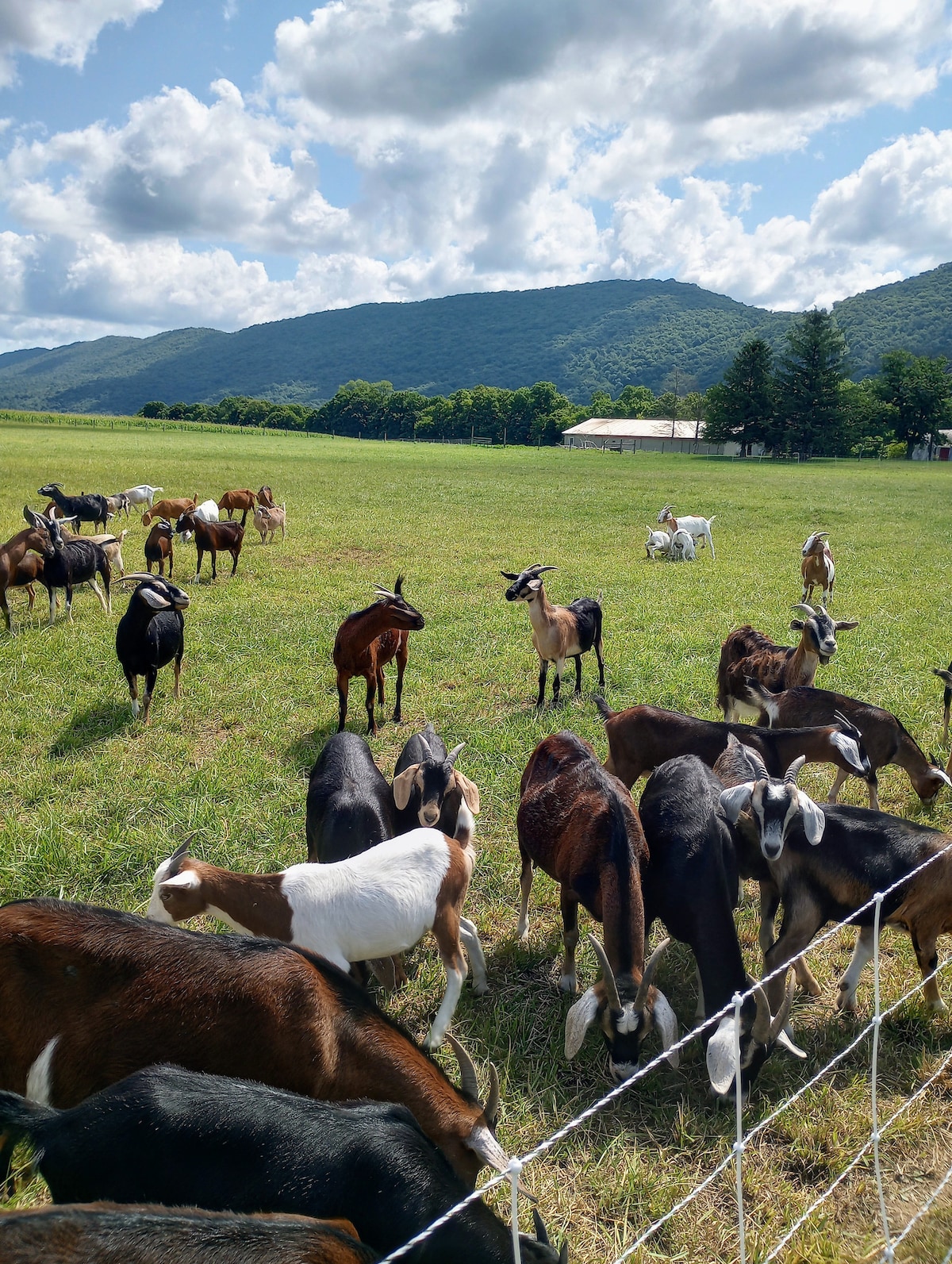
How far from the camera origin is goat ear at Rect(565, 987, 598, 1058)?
11.2ft

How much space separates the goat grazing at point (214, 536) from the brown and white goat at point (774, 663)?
978cm

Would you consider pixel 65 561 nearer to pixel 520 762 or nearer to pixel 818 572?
pixel 520 762

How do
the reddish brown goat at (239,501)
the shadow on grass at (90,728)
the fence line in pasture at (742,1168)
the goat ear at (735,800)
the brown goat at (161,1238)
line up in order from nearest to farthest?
1. the brown goat at (161,1238)
2. the fence line in pasture at (742,1168)
3. the goat ear at (735,800)
4. the shadow on grass at (90,728)
5. the reddish brown goat at (239,501)

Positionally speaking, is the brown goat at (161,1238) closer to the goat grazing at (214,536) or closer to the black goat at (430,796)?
the black goat at (430,796)

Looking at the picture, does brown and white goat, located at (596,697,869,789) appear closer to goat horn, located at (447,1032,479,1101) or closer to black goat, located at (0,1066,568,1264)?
goat horn, located at (447,1032,479,1101)

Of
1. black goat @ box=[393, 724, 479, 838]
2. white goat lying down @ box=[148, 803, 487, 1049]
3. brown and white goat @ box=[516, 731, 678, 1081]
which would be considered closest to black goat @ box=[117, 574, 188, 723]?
black goat @ box=[393, 724, 479, 838]

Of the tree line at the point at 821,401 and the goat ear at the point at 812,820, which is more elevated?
the tree line at the point at 821,401

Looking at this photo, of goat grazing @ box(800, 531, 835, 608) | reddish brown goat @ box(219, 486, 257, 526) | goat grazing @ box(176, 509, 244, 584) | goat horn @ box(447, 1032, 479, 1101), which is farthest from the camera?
reddish brown goat @ box(219, 486, 257, 526)

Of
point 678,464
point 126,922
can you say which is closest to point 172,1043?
point 126,922

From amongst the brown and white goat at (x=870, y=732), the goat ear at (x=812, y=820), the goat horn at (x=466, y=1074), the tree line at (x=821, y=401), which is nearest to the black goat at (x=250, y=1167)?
the goat horn at (x=466, y=1074)

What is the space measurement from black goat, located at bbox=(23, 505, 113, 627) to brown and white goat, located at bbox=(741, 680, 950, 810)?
973 cm

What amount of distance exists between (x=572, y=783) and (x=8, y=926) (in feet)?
10.1

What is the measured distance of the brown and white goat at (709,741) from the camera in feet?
19.4

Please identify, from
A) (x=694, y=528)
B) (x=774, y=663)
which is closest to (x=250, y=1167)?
(x=774, y=663)
